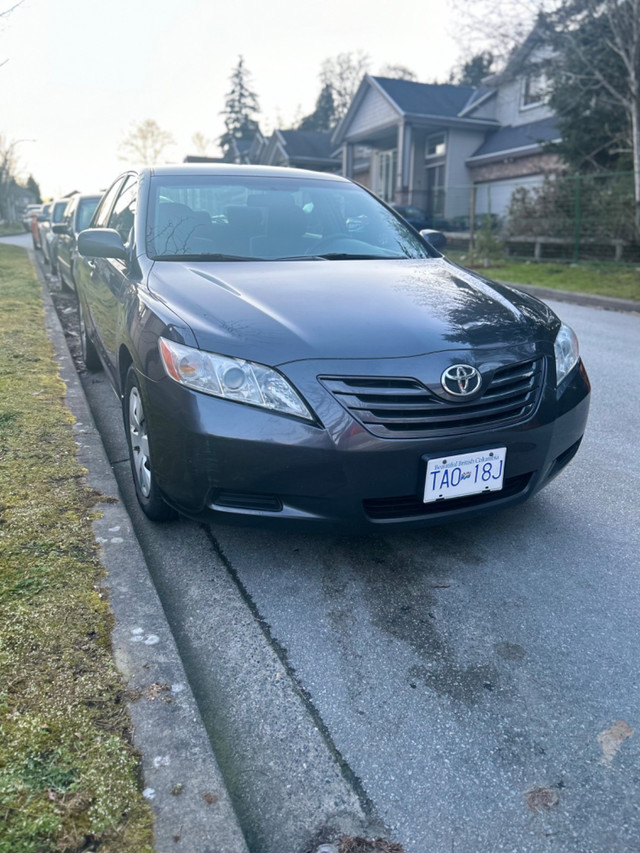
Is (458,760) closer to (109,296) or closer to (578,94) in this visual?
(109,296)

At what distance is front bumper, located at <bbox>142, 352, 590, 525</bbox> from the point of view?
2449 millimetres

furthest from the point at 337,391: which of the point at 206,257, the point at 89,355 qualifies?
the point at 89,355

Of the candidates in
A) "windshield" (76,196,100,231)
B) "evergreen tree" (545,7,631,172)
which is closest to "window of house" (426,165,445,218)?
"evergreen tree" (545,7,631,172)

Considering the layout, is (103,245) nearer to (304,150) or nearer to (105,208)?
(105,208)

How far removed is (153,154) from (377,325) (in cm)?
7164

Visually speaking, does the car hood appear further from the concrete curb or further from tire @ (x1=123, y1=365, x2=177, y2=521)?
the concrete curb

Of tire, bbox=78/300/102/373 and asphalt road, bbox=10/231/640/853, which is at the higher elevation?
tire, bbox=78/300/102/373

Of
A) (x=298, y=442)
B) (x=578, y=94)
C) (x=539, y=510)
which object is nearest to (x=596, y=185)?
(x=578, y=94)

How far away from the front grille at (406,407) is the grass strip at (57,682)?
1.10m

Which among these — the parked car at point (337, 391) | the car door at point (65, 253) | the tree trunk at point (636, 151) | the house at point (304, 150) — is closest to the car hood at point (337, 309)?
the parked car at point (337, 391)

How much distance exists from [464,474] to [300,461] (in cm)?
63

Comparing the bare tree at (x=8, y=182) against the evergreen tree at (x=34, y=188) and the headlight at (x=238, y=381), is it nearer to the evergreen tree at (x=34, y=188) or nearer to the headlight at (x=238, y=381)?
the evergreen tree at (x=34, y=188)

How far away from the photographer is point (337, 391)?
248 cm

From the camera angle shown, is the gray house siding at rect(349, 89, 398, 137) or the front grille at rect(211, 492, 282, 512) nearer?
the front grille at rect(211, 492, 282, 512)
